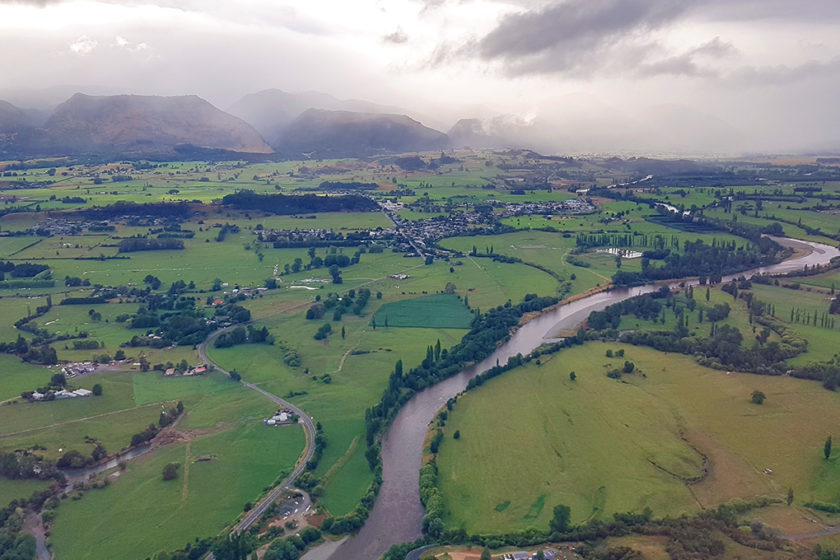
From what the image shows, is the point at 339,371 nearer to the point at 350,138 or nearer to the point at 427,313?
the point at 427,313

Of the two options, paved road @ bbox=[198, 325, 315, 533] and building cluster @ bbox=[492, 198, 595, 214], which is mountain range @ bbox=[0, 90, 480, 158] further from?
paved road @ bbox=[198, 325, 315, 533]

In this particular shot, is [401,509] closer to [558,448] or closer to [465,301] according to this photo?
[558,448]

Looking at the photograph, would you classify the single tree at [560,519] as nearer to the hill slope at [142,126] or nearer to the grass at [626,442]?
the grass at [626,442]

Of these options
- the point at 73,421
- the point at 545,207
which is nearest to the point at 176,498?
the point at 73,421

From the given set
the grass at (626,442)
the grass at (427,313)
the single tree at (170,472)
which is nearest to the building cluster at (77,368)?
the single tree at (170,472)

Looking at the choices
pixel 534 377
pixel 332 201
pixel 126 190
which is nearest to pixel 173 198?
pixel 126 190
